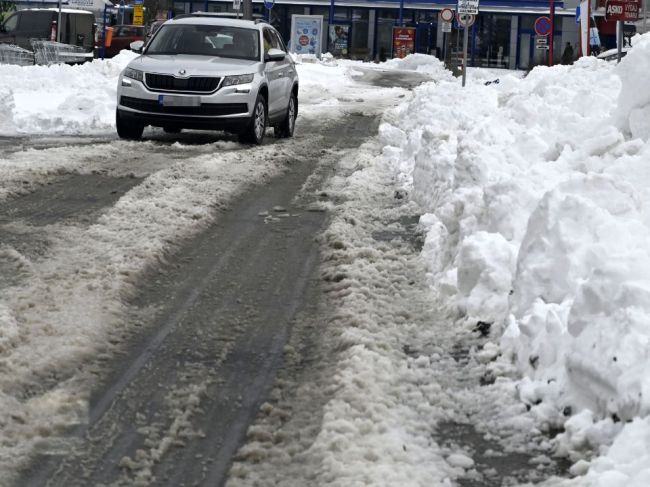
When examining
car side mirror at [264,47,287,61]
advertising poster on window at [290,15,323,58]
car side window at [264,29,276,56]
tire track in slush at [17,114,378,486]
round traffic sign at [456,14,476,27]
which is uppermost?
advertising poster on window at [290,15,323,58]

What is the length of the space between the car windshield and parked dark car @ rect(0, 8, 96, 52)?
2115 centimetres

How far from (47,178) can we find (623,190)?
6433 millimetres

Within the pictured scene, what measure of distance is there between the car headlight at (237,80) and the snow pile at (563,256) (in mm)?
5222

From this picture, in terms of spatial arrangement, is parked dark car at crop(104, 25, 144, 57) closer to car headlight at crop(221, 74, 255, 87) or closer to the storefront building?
the storefront building

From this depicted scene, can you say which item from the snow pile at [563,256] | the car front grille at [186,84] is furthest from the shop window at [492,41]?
the snow pile at [563,256]

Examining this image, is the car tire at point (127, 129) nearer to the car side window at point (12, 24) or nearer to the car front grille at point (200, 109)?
the car front grille at point (200, 109)

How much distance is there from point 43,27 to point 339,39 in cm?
2768

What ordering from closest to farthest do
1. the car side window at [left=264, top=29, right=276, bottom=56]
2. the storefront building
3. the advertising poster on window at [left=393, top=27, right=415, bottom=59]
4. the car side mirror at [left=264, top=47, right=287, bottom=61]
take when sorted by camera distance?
the car side mirror at [left=264, top=47, right=287, bottom=61] < the car side window at [left=264, top=29, right=276, bottom=56] < the advertising poster on window at [left=393, top=27, right=415, bottom=59] < the storefront building

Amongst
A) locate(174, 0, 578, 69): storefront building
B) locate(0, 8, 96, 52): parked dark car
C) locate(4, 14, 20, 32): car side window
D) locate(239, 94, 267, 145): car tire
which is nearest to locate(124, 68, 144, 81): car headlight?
locate(239, 94, 267, 145): car tire

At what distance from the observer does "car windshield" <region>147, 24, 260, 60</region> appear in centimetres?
1603

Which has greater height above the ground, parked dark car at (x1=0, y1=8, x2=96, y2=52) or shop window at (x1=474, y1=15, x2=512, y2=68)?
shop window at (x1=474, y1=15, x2=512, y2=68)

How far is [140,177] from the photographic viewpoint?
11.2 meters

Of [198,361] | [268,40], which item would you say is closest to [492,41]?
[268,40]

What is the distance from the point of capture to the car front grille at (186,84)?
15.0 metres
